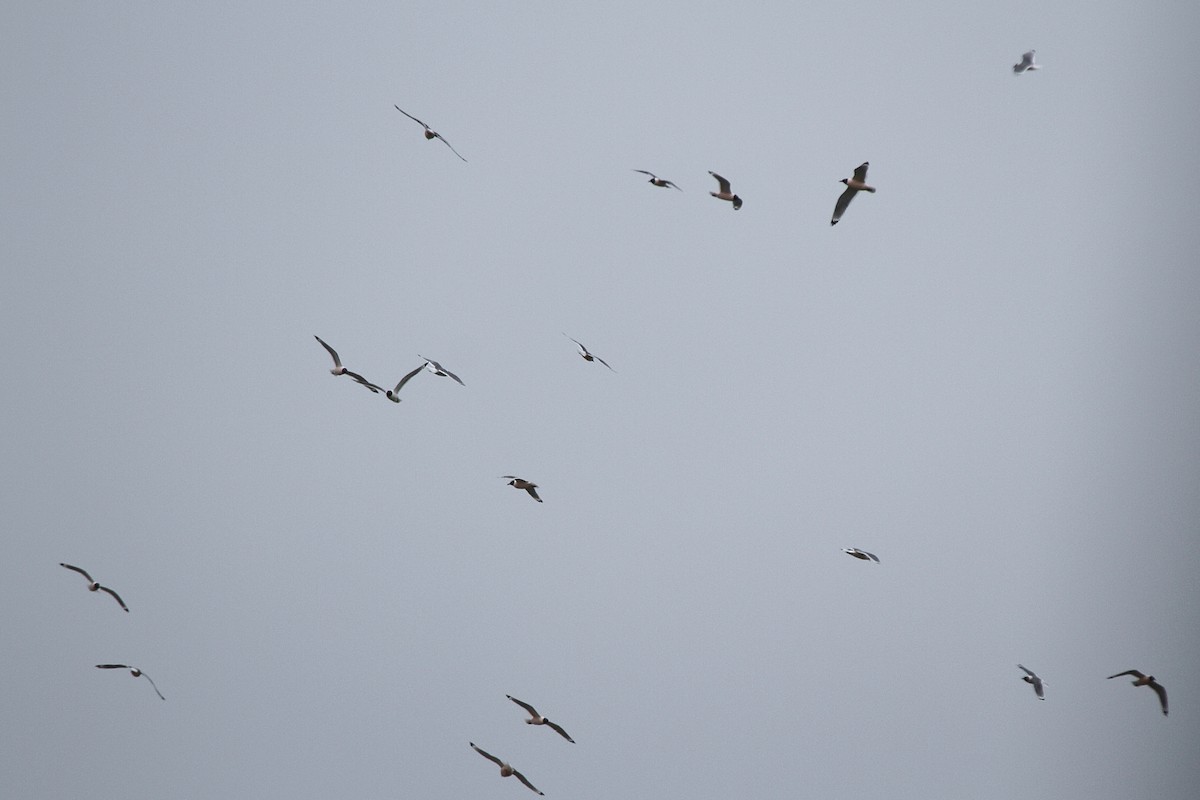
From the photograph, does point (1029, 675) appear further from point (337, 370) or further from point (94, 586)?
point (94, 586)

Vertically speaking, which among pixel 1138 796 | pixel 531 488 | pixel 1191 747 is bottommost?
pixel 1138 796

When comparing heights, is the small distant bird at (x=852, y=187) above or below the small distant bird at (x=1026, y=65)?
below

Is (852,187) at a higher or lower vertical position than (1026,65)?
lower

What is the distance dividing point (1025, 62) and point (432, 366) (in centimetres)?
716

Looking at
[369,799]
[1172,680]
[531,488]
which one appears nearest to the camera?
[531,488]

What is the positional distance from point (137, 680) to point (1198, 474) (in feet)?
80.1

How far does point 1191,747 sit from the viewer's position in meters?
21.7

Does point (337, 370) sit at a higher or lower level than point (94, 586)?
higher

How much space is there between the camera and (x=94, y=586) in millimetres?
14281

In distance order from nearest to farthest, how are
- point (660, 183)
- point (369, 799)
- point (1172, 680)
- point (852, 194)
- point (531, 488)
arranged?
1. point (852, 194)
2. point (660, 183)
3. point (531, 488)
4. point (1172, 680)
5. point (369, 799)

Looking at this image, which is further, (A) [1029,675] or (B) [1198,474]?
(B) [1198,474]

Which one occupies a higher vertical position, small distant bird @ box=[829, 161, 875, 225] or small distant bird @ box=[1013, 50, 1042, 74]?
small distant bird @ box=[1013, 50, 1042, 74]

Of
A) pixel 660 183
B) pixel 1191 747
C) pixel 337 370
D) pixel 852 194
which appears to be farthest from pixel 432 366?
pixel 1191 747

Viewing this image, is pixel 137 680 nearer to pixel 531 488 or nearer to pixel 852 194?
pixel 531 488
